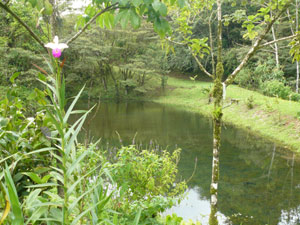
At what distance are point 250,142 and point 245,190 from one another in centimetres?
419

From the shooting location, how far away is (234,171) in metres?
6.23

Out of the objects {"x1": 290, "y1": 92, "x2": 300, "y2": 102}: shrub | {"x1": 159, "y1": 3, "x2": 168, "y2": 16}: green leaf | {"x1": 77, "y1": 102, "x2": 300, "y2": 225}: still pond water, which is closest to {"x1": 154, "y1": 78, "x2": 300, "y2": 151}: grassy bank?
{"x1": 77, "y1": 102, "x2": 300, "y2": 225}: still pond water

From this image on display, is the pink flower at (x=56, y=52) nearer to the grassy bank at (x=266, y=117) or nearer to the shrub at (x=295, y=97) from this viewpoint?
the grassy bank at (x=266, y=117)

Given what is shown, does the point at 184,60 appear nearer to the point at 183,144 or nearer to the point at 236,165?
the point at 183,144

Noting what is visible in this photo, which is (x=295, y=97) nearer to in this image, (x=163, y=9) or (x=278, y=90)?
(x=278, y=90)

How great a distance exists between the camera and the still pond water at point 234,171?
4297 mm

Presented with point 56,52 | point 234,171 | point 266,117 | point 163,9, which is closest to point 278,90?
point 266,117

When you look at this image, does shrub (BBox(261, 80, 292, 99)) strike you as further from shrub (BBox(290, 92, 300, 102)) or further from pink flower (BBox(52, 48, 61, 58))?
pink flower (BBox(52, 48, 61, 58))

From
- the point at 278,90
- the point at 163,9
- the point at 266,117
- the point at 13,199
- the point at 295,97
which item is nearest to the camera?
the point at 13,199

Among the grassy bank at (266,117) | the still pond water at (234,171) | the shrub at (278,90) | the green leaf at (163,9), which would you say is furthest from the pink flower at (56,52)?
the shrub at (278,90)

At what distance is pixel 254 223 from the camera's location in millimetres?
3963

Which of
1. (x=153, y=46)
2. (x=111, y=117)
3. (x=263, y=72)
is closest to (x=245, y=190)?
(x=111, y=117)

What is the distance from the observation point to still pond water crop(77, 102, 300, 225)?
4.30 meters

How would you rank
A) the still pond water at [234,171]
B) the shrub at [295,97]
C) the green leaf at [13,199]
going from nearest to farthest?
the green leaf at [13,199]
the still pond water at [234,171]
the shrub at [295,97]
